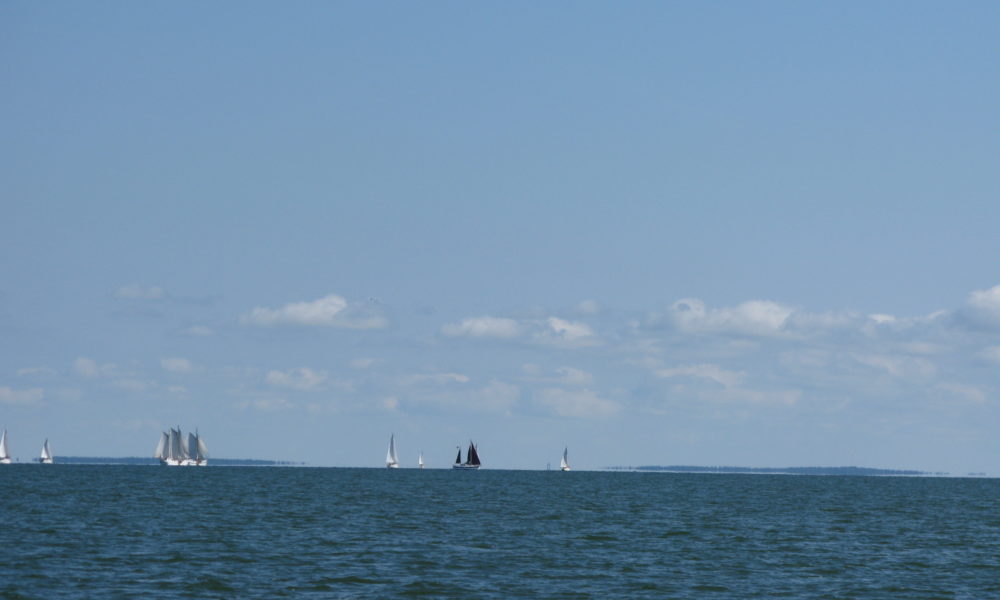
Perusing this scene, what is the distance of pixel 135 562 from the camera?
66188 millimetres

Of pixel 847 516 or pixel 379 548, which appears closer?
pixel 379 548

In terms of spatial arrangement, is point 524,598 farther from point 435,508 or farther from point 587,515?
point 435,508

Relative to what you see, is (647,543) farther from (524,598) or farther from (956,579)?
(524,598)

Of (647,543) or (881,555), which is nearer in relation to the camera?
(881,555)

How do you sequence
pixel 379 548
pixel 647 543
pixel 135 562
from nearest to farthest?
pixel 135 562
pixel 379 548
pixel 647 543

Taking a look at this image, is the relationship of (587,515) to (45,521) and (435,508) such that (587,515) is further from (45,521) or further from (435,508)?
A: (45,521)

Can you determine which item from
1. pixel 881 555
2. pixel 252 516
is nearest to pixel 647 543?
pixel 881 555

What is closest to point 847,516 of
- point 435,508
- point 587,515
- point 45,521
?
point 587,515

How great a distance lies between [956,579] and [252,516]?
62.5 meters

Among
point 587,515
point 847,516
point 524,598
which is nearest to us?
point 524,598

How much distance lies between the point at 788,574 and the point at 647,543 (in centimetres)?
1898

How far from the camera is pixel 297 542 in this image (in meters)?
80.0

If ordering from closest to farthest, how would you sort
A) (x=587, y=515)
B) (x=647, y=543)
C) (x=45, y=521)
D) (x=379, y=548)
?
(x=379, y=548) < (x=647, y=543) < (x=45, y=521) < (x=587, y=515)

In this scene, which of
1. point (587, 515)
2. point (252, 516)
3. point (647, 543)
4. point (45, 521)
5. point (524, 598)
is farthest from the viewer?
point (587, 515)
